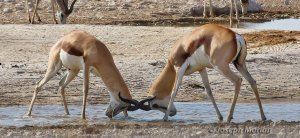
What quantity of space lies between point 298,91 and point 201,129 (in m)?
3.81

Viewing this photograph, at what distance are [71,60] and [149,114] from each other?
1120 mm

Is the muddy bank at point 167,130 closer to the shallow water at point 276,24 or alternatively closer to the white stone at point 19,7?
the shallow water at point 276,24

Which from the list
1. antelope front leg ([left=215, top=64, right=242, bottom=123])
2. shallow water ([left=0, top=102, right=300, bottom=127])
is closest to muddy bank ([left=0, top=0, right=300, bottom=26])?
shallow water ([left=0, top=102, right=300, bottom=127])

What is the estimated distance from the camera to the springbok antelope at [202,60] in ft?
32.2

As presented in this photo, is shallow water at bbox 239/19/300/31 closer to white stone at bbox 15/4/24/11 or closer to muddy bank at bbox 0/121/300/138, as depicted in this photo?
white stone at bbox 15/4/24/11

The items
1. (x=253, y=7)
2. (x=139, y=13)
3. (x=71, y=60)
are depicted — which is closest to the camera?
(x=71, y=60)

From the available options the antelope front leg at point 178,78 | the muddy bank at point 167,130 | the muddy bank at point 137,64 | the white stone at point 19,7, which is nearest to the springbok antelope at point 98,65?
the antelope front leg at point 178,78

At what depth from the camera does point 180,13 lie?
2362cm

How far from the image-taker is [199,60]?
394 inches

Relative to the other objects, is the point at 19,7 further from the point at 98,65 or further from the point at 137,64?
the point at 98,65

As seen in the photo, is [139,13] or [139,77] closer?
[139,77]

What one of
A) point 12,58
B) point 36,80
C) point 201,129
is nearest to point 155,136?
point 201,129

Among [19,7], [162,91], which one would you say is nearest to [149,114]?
[162,91]

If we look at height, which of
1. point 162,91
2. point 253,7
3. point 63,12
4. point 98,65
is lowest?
point 253,7
